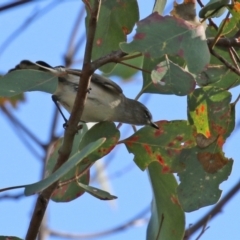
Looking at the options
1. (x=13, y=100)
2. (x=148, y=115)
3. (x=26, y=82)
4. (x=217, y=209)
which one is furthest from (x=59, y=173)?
(x=13, y=100)

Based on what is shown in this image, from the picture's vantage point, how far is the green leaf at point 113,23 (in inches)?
84.4

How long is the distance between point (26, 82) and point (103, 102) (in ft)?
3.39

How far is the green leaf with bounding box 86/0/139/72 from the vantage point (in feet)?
7.04

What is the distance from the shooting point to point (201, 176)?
201 cm

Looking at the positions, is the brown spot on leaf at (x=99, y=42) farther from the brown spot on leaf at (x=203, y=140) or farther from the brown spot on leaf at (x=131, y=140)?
the brown spot on leaf at (x=203, y=140)

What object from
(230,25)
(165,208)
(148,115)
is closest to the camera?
(230,25)

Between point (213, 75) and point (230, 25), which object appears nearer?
point (230, 25)

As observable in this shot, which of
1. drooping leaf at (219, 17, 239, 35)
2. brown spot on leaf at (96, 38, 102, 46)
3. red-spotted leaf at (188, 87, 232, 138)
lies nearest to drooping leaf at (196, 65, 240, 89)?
red-spotted leaf at (188, 87, 232, 138)

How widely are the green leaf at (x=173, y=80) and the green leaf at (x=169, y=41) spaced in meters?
0.06

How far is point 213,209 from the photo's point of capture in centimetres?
270

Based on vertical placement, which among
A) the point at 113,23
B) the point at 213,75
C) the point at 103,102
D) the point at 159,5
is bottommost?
the point at 213,75

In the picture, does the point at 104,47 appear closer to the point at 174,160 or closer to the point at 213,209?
the point at 174,160

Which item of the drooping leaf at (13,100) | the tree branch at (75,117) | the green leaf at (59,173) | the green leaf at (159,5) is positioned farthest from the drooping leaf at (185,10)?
the drooping leaf at (13,100)

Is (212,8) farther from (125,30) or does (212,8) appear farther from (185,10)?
(125,30)
